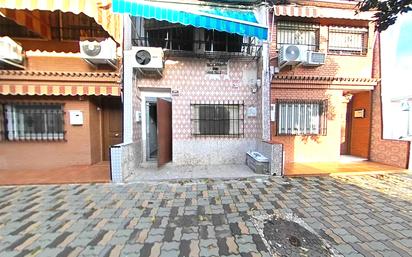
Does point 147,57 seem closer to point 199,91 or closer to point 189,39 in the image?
point 189,39

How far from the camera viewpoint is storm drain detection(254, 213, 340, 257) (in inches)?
120

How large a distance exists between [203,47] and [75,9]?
4.05 meters

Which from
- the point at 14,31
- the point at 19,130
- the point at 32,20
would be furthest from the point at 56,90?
the point at 14,31

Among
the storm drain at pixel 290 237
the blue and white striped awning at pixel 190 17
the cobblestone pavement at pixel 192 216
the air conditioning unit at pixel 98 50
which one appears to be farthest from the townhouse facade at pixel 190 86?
the storm drain at pixel 290 237

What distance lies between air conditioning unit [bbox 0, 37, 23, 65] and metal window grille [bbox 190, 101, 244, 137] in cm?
596

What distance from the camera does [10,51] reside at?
21.7ft

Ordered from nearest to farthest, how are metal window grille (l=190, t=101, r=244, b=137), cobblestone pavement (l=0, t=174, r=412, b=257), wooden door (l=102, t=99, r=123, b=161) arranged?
cobblestone pavement (l=0, t=174, r=412, b=257)
metal window grille (l=190, t=101, r=244, b=137)
wooden door (l=102, t=99, r=123, b=161)

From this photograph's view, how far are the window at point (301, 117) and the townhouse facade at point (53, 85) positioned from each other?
617cm

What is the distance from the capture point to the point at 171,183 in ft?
20.2

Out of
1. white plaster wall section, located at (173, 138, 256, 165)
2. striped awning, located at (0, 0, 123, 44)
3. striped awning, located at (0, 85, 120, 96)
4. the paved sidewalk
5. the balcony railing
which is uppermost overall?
striped awning, located at (0, 0, 123, 44)

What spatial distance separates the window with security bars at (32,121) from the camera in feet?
25.3

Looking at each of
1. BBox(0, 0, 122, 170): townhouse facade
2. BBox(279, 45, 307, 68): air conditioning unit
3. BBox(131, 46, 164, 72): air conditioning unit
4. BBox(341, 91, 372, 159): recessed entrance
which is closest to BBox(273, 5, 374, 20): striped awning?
A: BBox(279, 45, 307, 68): air conditioning unit

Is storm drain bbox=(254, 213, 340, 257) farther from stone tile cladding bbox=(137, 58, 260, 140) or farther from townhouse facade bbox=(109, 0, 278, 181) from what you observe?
stone tile cladding bbox=(137, 58, 260, 140)

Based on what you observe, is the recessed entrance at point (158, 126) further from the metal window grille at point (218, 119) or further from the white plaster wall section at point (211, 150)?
the metal window grille at point (218, 119)
